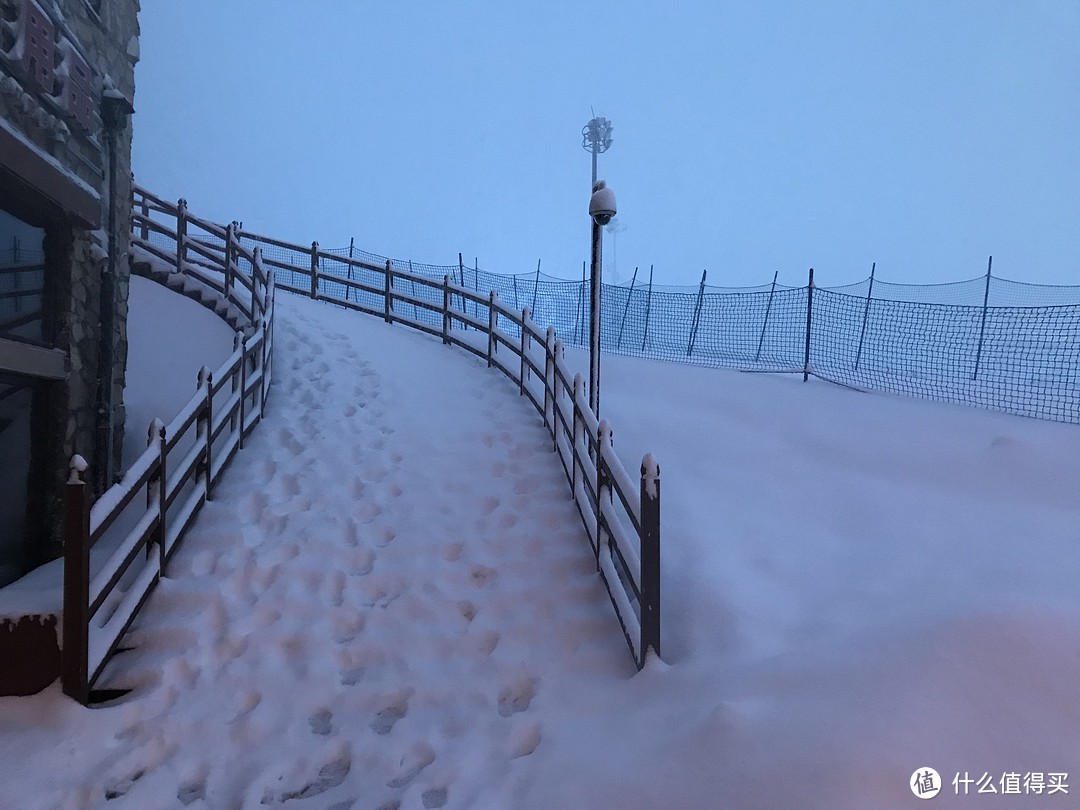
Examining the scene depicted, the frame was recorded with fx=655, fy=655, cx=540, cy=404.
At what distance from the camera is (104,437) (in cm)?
595

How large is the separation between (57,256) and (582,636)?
17.2 feet

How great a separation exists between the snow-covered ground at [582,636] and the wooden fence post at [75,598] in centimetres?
12

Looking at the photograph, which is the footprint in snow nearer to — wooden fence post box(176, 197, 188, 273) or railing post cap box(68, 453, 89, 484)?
railing post cap box(68, 453, 89, 484)

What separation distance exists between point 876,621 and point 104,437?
633 centimetres

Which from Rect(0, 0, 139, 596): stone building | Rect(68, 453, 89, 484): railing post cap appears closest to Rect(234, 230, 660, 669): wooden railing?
Rect(68, 453, 89, 484): railing post cap

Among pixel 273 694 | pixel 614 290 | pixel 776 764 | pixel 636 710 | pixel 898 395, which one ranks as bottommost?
pixel 273 694

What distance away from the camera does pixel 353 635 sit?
429 cm

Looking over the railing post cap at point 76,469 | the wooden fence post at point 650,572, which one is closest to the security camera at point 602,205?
the wooden fence post at point 650,572

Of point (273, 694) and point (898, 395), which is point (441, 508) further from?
point (898, 395)

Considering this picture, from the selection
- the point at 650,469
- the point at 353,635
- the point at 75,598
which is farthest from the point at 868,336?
the point at 75,598

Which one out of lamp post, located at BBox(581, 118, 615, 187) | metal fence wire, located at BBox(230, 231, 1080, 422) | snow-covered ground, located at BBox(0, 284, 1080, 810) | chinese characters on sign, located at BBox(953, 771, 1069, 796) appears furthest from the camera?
lamp post, located at BBox(581, 118, 615, 187)

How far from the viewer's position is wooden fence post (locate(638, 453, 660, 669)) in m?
3.83

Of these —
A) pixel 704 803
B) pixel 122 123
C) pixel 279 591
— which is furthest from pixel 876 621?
pixel 122 123

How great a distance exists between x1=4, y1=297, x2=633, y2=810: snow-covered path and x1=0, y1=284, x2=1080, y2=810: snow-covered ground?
0.02 meters
